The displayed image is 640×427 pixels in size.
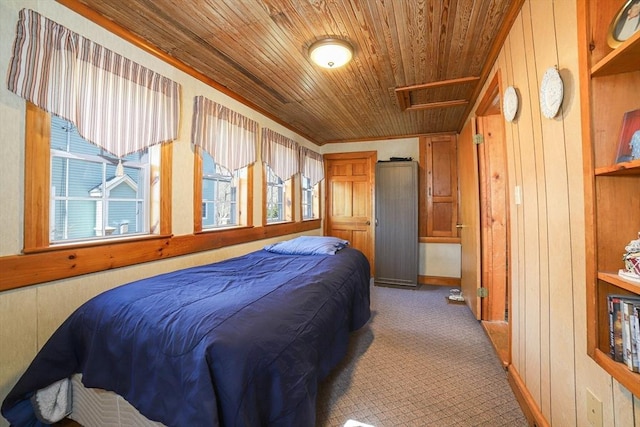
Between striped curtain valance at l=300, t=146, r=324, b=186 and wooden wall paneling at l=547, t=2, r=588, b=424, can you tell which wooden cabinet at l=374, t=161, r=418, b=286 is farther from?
wooden wall paneling at l=547, t=2, r=588, b=424

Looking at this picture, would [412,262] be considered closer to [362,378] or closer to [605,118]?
[362,378]

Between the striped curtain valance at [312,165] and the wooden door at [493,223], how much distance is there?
2.35 meters

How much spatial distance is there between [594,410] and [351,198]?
12.9ft

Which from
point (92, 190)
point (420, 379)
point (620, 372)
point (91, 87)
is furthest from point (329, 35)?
point (420, 379)

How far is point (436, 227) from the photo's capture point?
4.26m

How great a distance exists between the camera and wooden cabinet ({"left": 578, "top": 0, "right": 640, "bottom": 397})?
816 mm

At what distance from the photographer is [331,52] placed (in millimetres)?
1988

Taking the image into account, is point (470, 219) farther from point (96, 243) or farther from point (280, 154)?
point (96, 243)

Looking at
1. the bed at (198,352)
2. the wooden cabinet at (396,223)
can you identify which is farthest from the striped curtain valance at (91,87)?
the wooden cabinet at (396,223)

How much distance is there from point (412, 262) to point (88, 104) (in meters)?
3.86

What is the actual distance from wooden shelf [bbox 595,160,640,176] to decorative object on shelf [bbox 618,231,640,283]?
0.66 ft

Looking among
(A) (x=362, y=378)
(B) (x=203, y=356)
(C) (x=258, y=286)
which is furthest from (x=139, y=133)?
(A) (x=362, y=378)

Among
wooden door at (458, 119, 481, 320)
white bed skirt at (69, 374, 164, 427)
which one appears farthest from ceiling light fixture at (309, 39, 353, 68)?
white bed skirt at (69, 374, 164, 427)

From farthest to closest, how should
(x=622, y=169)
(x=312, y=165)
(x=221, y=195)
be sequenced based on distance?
1. (x=312, y=165)
2. (x=221, y=195)
3. (x=622, y=169)
